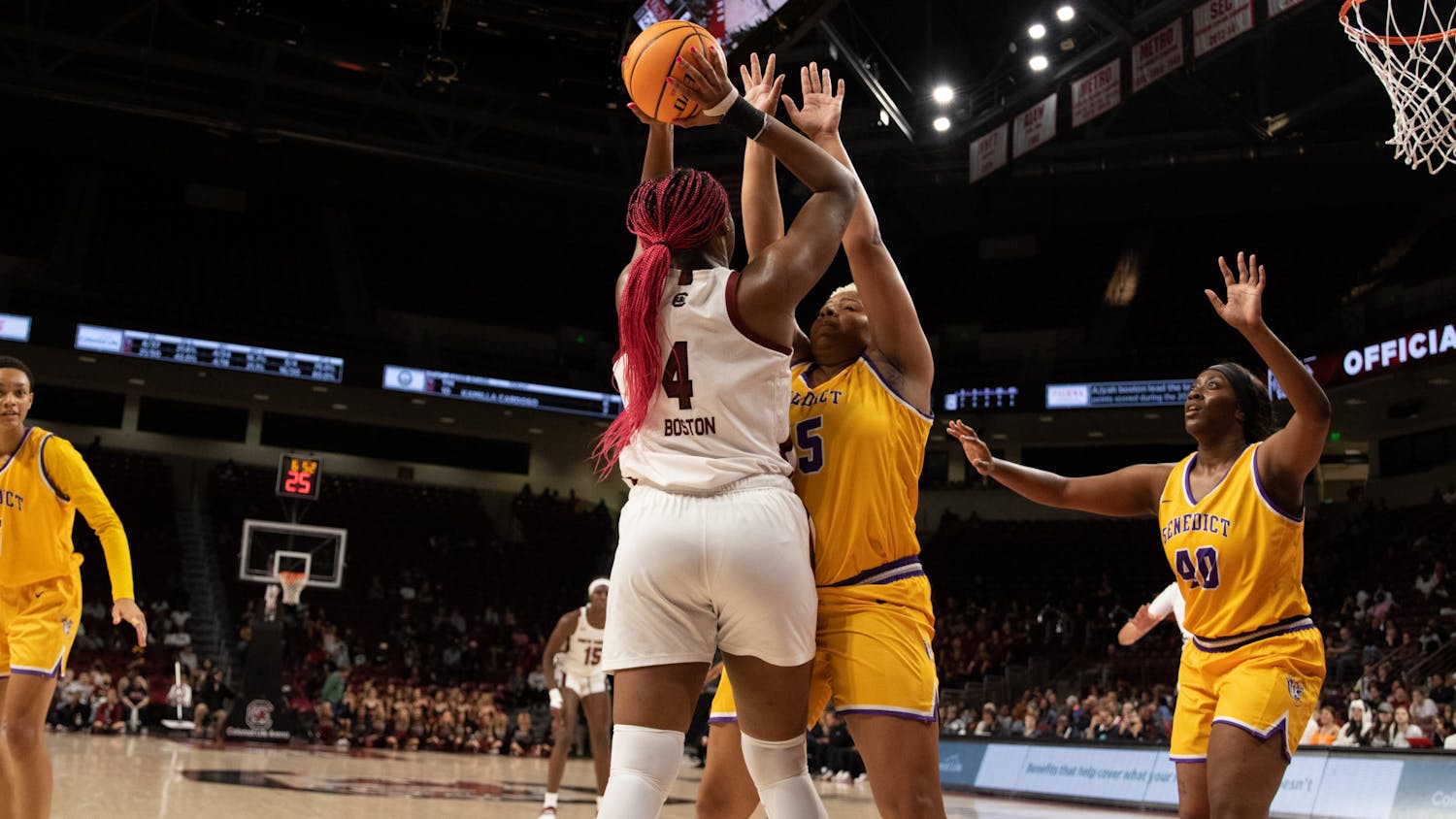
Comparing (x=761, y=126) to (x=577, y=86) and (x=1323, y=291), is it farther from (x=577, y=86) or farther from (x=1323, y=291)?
(x=1323, y=291)

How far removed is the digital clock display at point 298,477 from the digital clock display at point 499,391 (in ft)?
23.8

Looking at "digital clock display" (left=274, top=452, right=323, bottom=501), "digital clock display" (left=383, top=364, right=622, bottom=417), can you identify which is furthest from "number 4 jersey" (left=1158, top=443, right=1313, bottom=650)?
"digital clock display" (left=383, top=364, right=622, bottom=417)

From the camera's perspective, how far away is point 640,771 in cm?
318

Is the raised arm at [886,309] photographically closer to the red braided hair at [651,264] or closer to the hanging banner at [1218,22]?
the red braided hair at [651,264]

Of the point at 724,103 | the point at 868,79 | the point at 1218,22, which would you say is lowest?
the point at 724,103

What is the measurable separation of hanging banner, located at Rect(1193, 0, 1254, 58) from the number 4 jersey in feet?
39.4

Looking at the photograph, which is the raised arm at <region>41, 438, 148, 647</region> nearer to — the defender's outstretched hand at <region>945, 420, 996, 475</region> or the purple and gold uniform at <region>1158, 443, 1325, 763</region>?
the defender's outstretched hand at <region>945, 420, 996, 475</region>

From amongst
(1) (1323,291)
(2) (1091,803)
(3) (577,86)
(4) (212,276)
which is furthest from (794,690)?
(4) (212,276)

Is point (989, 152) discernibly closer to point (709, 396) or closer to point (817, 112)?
point (817, 112)

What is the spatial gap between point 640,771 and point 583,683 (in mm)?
7659

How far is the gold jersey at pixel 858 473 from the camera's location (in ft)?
12.5

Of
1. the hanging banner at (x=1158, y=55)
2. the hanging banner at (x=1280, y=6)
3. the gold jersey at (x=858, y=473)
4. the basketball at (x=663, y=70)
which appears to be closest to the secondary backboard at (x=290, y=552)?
the hanging banner at (x=1158, y=55)

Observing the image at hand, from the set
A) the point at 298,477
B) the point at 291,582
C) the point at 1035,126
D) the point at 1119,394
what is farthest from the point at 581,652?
the point at 1119,394

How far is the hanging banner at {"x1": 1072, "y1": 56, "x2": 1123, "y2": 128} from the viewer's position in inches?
704
